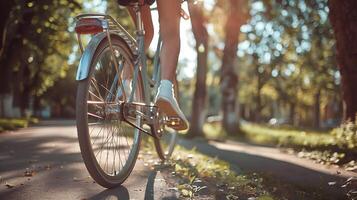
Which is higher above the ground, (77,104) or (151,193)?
(77,104)

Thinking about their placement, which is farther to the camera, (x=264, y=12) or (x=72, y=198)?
(x=264, y=12)

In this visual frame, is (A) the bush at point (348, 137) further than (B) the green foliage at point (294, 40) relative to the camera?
No

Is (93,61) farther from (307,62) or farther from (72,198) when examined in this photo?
(307,62)

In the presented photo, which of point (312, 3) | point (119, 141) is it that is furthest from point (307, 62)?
point (119, 141)

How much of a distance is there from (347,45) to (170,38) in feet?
16.3

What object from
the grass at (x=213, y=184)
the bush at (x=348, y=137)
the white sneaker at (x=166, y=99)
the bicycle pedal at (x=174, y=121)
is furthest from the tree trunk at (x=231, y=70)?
the white sneaker at (x=166, y=99)

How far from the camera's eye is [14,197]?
3.43m

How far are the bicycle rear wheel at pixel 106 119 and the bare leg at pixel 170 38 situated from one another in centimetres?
31

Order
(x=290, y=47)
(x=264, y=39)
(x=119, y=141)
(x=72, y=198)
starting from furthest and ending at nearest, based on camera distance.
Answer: (x=290, y=47), (x=264, y=39), (x=119, y=141), (x=72, y=198)

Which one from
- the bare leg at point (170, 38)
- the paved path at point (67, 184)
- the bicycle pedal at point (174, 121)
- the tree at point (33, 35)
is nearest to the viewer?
the paved path at point (67, 184)

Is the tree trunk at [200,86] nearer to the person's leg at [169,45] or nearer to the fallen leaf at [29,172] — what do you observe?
the fallen leaf at [29,172]

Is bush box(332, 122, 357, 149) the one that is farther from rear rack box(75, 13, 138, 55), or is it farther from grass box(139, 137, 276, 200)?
rear rack box(75, 13, 138, 55)

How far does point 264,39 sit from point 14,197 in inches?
924

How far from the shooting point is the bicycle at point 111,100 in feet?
10.7
